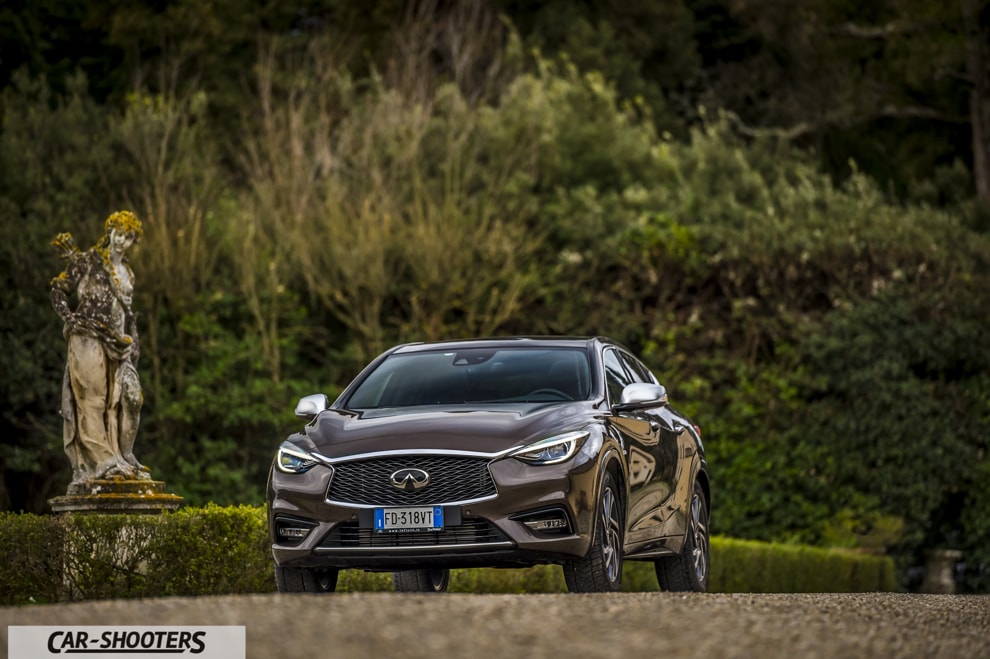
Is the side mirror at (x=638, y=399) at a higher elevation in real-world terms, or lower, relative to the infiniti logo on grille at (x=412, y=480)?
higher

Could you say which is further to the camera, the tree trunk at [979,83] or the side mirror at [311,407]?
the tree trunk at [979,83]

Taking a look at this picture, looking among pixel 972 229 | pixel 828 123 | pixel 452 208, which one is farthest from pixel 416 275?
pixel 828 123

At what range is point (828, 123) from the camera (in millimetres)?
35719

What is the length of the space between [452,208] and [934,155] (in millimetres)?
13401

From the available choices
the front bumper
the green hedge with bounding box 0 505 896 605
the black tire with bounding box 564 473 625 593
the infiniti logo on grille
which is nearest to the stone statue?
the green hedge with bounding box 0 505 896 605

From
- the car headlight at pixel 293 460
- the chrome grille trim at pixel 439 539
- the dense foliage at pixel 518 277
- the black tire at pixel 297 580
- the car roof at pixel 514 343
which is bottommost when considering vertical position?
the dense foliage at pixel 518 277

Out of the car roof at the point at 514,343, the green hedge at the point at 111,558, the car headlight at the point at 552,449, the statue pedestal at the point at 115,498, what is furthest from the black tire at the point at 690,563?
the statue pedestal at the point at 115,498

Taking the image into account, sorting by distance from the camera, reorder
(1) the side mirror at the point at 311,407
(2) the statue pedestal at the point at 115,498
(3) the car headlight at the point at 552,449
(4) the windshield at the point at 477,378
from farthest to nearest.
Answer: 1. (2) the statue pedestal at the point at 115,498
2. (4) the windshield at the point at 477,378
3. (1) the side mirror at the point at 311,407
4. (3) the car headlight at the point at 552,449

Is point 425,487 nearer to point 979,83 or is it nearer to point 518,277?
point 518,277

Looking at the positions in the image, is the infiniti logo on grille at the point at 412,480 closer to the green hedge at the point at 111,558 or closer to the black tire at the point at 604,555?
the black tire at the point at 604,555

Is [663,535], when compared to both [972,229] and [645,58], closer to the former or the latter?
[972,229]

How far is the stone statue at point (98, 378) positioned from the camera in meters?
14.9

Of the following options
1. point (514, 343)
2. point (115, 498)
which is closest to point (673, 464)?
point (514, 343)

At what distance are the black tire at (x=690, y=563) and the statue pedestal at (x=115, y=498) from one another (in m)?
4.66
